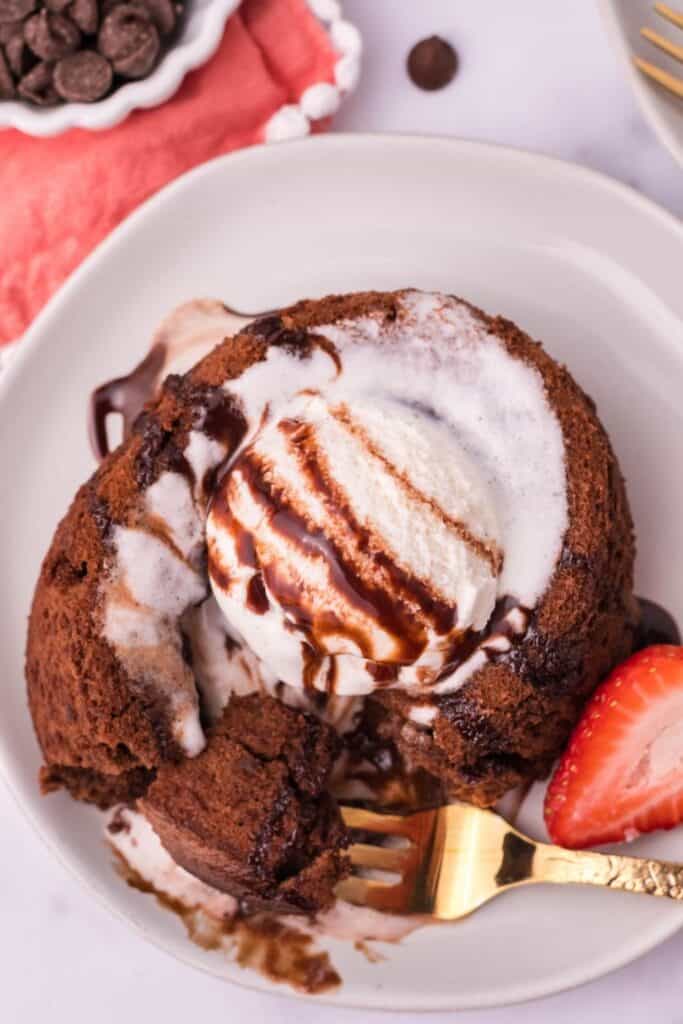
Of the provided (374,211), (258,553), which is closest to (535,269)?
(374,211)

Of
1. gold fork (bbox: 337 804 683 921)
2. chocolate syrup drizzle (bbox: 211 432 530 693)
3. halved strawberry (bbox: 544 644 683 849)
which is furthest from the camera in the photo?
gold fork (bbox: 337 804 683 921)

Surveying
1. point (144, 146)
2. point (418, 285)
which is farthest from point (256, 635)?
point (144, 146)

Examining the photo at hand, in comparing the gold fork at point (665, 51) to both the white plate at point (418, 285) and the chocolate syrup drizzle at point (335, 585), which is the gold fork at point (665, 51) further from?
the chocolate syrup drizzle at point (335, 585)

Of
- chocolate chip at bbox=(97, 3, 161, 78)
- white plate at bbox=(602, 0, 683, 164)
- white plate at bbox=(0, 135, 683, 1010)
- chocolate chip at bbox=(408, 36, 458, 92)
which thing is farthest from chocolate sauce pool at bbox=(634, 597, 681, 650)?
chocolate chip at bbox=(97, 3, 161, 78)

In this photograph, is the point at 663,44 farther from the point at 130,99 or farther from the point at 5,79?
the point at 5,79

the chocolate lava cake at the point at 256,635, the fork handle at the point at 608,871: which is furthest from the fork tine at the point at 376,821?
the fork handle at the point at 608,871

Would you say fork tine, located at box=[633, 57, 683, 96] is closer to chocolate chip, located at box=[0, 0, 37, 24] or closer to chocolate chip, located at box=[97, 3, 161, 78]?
chocolate chip, located at box=[97, 3, 161, 78]
